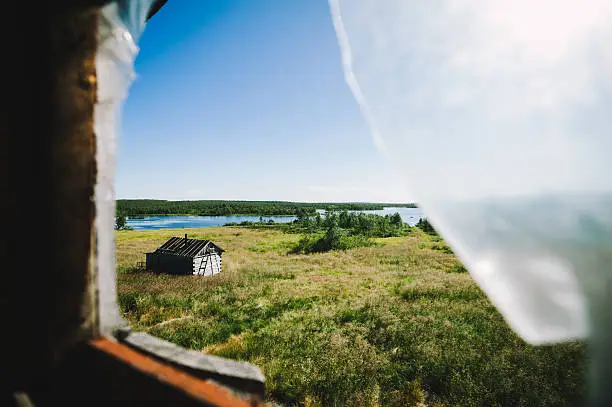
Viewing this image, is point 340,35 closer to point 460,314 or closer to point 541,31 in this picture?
point 541,31

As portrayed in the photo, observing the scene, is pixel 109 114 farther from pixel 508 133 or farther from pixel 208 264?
pixel 208 264

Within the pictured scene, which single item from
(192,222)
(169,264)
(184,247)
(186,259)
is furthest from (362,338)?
(192,222)

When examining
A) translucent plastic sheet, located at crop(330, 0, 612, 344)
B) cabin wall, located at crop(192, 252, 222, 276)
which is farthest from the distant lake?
translucent plastic sheet, located at crop(330, 0, 612, 344)

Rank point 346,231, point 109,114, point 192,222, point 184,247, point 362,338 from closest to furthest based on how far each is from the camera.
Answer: point 109,114, point 362,338, point 184,247, point 346,231, point 192,222

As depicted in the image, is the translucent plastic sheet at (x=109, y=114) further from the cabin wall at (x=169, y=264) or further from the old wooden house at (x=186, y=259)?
the cabin wall at (x=169, y=264)

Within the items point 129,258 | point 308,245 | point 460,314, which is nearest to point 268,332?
point 460,314

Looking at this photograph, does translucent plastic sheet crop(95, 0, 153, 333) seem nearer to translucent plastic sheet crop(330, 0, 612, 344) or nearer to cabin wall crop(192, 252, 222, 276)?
translucent plastic sheet crop(330, 0, 612, 344)
